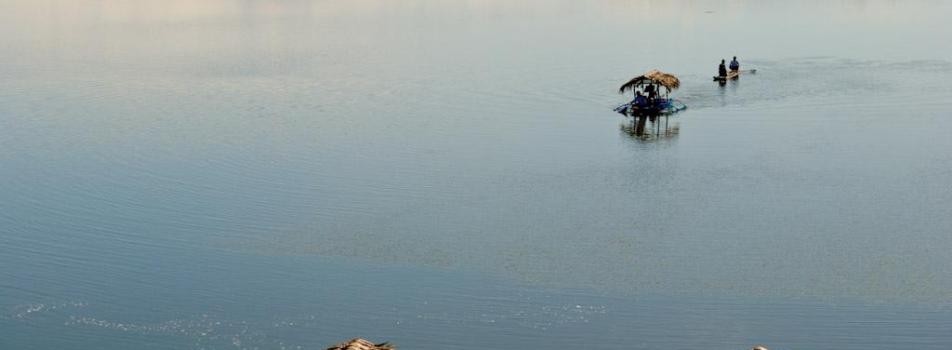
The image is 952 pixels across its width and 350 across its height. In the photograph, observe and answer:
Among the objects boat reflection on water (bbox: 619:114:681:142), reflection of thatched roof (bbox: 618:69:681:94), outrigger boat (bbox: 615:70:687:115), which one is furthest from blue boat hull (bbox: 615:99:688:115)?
reflection of thatched roof (bbox: 618:69:681:94)

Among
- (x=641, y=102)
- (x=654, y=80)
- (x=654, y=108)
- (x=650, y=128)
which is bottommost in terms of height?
(x=650, y=128)

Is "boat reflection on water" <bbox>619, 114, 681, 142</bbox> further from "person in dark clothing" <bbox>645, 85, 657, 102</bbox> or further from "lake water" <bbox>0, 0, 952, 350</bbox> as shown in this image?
"person in dark clothing" <bbox>645, 85, 657, 102</bbox>

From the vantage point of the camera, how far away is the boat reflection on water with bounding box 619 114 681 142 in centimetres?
2488

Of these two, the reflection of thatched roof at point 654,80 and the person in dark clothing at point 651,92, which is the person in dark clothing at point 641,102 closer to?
the person in dark clothing at point 651,92

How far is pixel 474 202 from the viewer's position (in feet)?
64.3

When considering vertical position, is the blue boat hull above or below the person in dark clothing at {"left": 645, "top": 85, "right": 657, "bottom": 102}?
below

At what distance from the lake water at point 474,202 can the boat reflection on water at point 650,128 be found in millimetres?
100

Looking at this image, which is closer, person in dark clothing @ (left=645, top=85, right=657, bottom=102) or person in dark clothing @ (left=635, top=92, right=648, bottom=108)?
person in dark clothing @ (left=635, top=92, right=648, bottom=108)

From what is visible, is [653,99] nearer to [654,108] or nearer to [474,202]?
[654,108]

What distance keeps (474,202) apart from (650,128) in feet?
23.7

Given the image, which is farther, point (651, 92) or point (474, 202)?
point (651, 92)

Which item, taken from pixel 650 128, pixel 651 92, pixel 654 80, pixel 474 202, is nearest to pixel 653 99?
pixel 651 92

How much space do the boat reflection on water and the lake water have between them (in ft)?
0.33

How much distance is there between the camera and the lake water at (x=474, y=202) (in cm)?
1453
